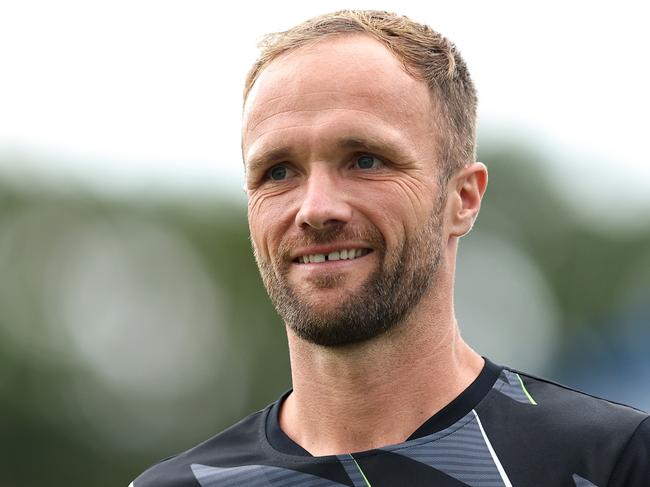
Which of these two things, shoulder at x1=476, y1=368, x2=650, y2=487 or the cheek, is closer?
shoulder at x1=476, y1=368, x2=650, y2=487

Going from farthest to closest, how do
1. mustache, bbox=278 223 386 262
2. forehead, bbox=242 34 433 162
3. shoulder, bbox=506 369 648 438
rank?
forehead, bbox=242 34 433 162, mustache, bbox=278 223 386 262, shoulder, bbox=506 369 648 438

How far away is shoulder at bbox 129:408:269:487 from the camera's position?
17.2ft

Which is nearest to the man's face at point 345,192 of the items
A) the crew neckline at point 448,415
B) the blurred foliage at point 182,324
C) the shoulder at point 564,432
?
the crew neckline at point 448,415

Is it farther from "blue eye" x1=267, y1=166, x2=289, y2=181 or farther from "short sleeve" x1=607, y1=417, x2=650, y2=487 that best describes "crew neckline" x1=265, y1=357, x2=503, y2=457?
"blue eye" x1=267, y1=166, x2=289, y2=181

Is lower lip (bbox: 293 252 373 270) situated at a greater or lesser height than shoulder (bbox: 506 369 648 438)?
greater

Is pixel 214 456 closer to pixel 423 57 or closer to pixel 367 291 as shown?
pixel 367 291

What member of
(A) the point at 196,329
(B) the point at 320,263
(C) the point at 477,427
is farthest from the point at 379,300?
(A) the point at 196,329

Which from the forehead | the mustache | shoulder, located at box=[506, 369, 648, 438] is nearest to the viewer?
shoulder, located at box=[506, 369, 648, 438]

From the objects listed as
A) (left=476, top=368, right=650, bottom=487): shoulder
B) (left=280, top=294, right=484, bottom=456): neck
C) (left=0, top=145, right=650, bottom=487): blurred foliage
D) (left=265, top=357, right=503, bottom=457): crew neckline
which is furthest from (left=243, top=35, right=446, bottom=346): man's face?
(left=0, top=145, right=650, bottom=487): blurred foliage

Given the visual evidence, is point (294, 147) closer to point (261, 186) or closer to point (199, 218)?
point (261, 186)

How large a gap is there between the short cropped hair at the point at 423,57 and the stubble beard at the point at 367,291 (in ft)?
1.17

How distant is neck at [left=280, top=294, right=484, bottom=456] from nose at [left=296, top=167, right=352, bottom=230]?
0.52 metres

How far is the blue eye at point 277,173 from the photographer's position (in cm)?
505

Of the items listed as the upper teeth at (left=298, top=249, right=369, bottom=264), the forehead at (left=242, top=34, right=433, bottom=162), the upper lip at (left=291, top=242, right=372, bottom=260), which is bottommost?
the upper teeth at (left=298, top=249, right=369, bottom=264)
